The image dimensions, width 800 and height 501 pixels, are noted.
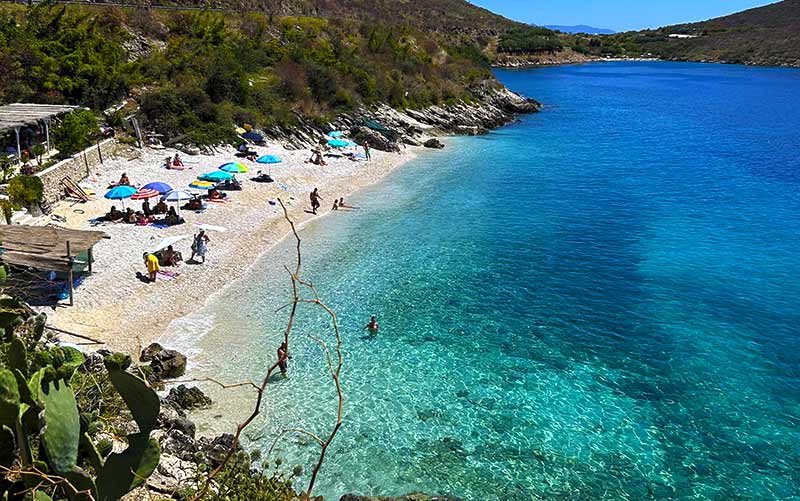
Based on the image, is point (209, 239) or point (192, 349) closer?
point (192, 349)

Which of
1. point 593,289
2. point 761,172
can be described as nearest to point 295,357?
point 593,289

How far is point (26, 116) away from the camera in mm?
30875

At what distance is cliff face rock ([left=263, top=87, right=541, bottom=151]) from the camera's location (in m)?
52.2

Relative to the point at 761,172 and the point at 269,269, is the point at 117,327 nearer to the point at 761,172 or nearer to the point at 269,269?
the point at 269,269

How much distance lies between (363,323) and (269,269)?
6840 mm

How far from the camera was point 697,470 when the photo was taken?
1609cm

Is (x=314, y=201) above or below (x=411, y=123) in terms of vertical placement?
below

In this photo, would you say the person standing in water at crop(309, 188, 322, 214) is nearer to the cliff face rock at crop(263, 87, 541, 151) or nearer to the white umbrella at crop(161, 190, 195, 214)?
the white umbrella at crop(161, 190, 195, 214)

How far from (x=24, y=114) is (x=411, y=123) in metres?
37.9

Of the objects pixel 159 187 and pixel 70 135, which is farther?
pixel 70 135

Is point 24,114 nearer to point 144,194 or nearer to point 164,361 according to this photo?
point 144,194

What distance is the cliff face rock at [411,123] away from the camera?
52.2m

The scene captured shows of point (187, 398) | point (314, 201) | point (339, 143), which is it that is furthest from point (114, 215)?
point (339, 143)

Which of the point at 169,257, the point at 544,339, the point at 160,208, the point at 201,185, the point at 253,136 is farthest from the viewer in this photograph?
the point at 253,136
